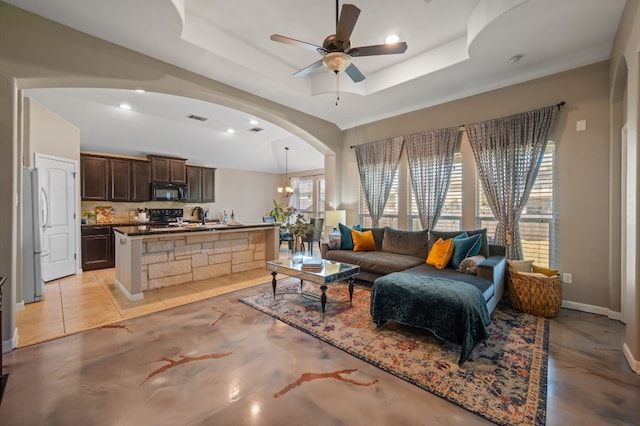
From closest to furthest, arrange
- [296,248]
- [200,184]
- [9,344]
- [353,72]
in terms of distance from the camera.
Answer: [9,344] < [353,72] < [296,248] < [200,184]

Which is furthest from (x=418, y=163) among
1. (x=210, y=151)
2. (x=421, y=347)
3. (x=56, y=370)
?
(x=210, y=151)

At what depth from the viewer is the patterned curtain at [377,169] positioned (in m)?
5.31

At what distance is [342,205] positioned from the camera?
6.24 metres

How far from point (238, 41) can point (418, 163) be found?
340 cm

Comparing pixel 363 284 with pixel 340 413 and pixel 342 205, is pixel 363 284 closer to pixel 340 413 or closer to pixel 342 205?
pixel 342 205

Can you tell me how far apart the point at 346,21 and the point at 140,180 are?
21.7ft

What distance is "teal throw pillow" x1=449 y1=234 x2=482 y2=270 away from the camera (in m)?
3.77

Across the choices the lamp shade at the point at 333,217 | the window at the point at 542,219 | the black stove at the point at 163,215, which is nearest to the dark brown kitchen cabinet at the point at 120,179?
the black stove at the point at 163,215

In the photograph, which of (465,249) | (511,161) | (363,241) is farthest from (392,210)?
(511,161)

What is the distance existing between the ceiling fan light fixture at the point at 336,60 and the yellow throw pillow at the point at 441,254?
107 inches

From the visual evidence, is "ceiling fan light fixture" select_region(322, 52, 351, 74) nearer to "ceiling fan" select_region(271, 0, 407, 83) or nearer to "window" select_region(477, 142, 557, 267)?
"ceiling fan" select_region(271, 0, 407, 83)

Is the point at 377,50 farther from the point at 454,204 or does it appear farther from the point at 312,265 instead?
the point at 454,204

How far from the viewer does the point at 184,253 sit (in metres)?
4.64

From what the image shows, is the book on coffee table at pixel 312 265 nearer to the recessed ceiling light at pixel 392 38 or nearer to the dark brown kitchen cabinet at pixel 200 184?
the recessed ceiling light at pixel 392 38
